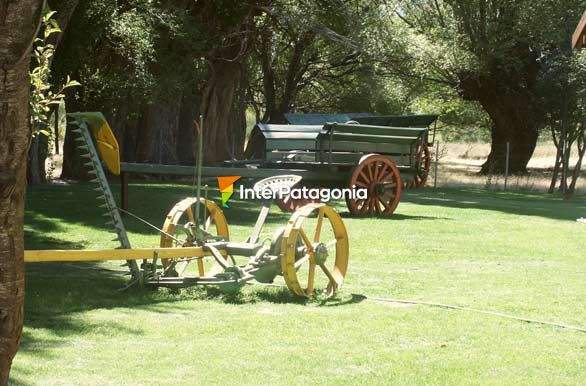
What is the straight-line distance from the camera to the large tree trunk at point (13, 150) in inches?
127

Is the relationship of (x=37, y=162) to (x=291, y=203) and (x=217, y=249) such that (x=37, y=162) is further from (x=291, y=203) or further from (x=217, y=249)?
(x=217, y=249)

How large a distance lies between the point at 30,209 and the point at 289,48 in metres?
27.0

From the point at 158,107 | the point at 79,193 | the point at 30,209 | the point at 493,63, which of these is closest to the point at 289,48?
the point at 493,63

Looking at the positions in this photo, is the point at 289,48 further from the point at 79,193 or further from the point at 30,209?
the point at 30,209

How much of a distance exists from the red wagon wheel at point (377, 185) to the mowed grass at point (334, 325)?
3885 millimetres

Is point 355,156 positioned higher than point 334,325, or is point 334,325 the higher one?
point 355,156

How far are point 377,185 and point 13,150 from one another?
597 inches

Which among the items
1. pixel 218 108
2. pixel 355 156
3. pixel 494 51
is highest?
pixel 494 51

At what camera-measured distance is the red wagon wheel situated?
18.1 metres

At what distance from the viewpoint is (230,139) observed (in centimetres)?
3672

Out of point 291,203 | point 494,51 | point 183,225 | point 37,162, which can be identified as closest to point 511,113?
point 494,51

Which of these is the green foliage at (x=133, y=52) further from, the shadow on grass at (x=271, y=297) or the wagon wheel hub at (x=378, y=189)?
the shadow on grass at (x=271, y=297)

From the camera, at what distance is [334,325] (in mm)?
7898

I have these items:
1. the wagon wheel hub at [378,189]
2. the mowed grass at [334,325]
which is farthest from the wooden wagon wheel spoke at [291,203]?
the mowed grass at [334,325]
